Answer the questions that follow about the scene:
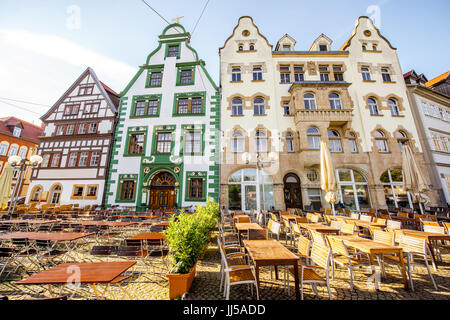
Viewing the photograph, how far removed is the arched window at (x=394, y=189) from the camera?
13508 millimetres

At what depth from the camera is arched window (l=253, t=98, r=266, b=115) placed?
15.0m

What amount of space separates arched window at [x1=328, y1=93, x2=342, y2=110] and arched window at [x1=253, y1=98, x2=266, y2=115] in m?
5.56

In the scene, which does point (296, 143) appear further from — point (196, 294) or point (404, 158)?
point (196, 294)

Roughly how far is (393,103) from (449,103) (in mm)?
8042

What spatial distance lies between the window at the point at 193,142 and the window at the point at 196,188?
2.27 meters

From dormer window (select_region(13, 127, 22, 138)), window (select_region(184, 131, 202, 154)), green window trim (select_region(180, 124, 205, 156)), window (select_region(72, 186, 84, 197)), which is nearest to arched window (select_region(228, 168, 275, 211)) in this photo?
window (select_region(184, 131, 202, 154))

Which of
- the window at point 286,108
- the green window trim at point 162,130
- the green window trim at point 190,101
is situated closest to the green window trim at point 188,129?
the green window trim at point 162,130

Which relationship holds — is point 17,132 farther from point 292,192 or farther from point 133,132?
point 292,192

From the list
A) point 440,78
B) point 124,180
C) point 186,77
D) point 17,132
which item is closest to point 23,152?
point 17,132

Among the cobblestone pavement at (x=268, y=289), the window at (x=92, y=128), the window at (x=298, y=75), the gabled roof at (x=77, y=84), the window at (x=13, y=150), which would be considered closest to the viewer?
the cobblestone pavement at (x=268, y=289)

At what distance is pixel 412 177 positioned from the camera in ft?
30.5

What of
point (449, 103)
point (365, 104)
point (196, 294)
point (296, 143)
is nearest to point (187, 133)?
point (296, 143)

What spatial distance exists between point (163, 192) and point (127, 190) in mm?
2901

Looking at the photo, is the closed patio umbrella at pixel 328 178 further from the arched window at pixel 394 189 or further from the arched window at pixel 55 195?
the arched window at pixel 55 195
